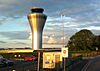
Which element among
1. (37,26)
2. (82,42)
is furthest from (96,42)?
(37,26)

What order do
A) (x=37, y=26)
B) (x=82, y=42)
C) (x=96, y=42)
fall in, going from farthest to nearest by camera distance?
(x=82, y=42)
(x=96, y=42)
(x=37, y=26)

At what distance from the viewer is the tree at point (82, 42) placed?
575 feet

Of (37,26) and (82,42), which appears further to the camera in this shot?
(82,42)

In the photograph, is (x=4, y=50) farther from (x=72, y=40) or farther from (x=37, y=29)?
(x=72, y=40)

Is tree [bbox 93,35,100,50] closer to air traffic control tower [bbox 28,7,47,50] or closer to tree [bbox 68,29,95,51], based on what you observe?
tree [bbox 68,29,95,51]

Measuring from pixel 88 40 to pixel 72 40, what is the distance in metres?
12.3

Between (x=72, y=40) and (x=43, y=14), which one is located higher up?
(x=43, y=14)

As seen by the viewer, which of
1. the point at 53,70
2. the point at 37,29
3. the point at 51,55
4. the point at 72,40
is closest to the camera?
the point at 53,70

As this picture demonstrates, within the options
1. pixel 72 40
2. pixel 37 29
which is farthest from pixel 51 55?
pixel 72 40

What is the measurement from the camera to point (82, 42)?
588 feet

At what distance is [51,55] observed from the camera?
39.7 meters

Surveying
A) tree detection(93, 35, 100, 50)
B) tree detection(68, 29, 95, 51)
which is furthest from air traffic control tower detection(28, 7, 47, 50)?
tree detection(93, 35, 100, 50)

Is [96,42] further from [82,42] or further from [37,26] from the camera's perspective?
[37,26]

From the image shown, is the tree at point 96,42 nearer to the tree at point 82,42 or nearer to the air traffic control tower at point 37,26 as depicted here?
the tree at point 82,42
